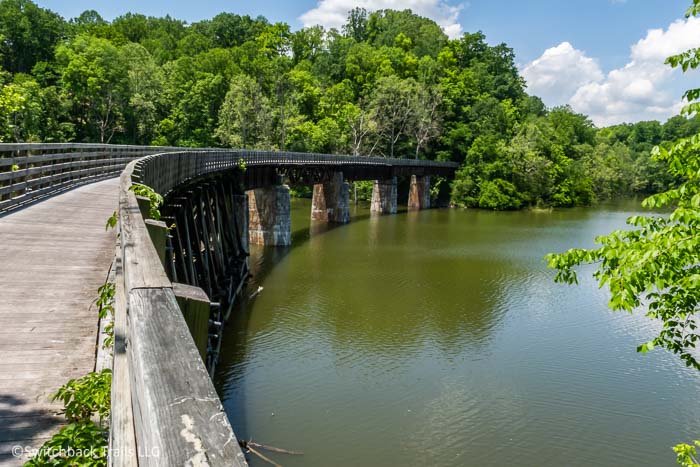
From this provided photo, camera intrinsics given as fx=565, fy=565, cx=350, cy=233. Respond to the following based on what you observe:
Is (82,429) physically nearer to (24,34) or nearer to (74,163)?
(74,163)

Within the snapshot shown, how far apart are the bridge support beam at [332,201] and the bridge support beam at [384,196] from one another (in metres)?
10.1

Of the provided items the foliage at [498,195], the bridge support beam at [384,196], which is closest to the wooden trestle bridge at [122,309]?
the bridge support beam at [384,196]

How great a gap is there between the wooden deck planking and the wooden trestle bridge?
0.04 ft

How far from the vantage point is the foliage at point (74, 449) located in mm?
3082

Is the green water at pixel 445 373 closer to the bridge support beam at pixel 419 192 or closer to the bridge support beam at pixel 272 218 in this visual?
the bridge support beam at pixel 272 218

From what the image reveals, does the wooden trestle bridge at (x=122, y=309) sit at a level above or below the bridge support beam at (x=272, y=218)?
above

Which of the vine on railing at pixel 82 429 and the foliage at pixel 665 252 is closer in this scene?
the vine on railing at pixel 82 429

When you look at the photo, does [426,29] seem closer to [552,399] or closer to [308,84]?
[308,84]

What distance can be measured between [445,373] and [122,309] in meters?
12.5

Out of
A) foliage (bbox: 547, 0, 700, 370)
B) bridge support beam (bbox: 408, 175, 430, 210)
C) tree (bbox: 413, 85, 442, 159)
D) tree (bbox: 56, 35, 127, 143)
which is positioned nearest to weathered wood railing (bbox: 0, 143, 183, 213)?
foliage (bbox: 547, 0, 700, 370)

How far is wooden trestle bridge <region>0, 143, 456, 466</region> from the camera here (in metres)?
1.50

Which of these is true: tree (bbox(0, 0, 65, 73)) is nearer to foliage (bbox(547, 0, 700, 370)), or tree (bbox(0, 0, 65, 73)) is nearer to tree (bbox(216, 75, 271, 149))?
tree (bbox(216, 75, 271, 149))

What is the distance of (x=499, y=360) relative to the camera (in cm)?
1590

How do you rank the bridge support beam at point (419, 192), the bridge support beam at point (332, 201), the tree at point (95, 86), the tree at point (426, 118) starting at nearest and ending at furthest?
the bridge support beam at point (332, 201) < the tree at point (95, 86) < the bridge support beam at point (419, 192) < the tree at point (426, 118)
